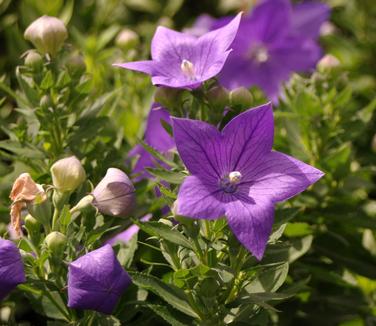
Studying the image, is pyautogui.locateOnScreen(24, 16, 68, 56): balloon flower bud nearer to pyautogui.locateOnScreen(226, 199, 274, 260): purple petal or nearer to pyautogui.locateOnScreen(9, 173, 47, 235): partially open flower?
pyautogui.locateOnScreen(9, 173, 47, 235): partially open flower

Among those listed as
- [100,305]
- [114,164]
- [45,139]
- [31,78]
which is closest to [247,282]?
[100,305]

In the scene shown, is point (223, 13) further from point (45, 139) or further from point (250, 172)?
point (250, 172)

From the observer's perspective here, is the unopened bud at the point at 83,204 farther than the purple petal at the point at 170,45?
No

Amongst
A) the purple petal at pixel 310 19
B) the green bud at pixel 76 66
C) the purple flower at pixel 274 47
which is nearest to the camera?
the green bud at pixel 76 66

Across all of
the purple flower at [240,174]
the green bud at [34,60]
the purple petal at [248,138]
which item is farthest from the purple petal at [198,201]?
the green bud at [34,60]

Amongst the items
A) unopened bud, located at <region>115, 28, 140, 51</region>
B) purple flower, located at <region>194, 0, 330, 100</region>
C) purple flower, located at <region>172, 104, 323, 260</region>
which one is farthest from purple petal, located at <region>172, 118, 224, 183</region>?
purple flower, located at <region>194, 0, 330, 100</region>

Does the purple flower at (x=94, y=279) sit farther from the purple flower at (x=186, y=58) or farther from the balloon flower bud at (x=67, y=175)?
the purple flower at (x=186, y=58)

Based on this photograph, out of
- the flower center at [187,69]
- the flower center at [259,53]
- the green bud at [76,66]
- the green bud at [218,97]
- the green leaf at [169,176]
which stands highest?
the flower center at [187,69]
